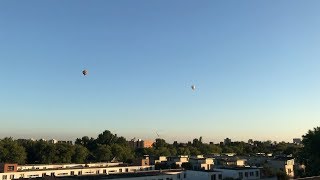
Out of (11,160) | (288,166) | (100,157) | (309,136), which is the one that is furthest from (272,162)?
(11,160)

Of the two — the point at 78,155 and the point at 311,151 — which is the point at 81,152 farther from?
the point at 311,151

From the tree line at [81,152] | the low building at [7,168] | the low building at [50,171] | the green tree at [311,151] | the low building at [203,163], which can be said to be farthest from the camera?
the low building at [203,163]

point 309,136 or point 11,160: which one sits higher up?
point 309,136

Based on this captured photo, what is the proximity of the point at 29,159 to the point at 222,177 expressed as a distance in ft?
246

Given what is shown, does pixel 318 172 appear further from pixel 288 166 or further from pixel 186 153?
pixel 186 153

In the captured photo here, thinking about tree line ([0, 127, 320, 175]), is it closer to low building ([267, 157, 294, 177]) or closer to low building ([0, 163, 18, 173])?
low building ([267, 157, 294, 177])

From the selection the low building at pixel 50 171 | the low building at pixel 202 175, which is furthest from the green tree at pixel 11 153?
the low building at pixel 202 175

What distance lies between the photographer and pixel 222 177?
221 ft

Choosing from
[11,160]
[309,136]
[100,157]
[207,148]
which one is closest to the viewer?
[309,136]

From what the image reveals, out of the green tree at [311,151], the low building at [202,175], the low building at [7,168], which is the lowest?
the low building at [202,175]

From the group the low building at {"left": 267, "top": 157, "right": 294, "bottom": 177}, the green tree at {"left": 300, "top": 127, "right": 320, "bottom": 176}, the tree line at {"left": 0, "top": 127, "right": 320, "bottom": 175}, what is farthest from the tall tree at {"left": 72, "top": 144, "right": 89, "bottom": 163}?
the green tree at {"left": 300, "top": 127, "right": 320, "bottom": 176}

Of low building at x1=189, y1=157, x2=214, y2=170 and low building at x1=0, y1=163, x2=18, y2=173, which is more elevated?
low building at x1=0, y1=163, x2=18, y2=173

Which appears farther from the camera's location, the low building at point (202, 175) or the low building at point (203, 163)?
the low building at point (203, 163)

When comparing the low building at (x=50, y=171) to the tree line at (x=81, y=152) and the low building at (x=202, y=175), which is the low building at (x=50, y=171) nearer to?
the low building at (x=202, y=175)
